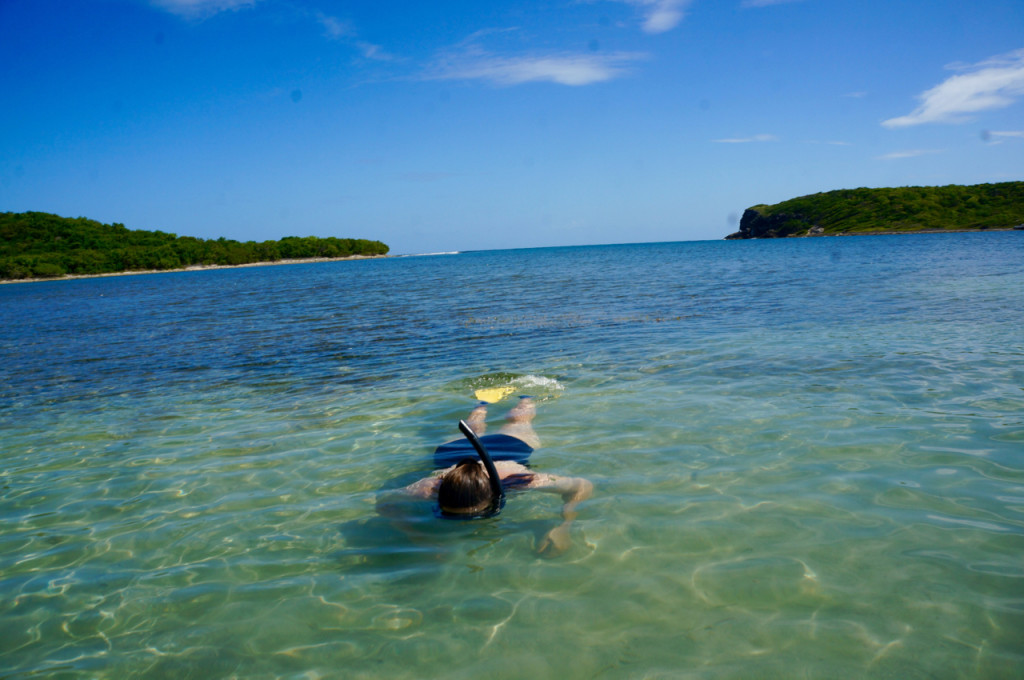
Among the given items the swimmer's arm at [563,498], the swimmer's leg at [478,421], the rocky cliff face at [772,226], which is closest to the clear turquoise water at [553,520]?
the swimmer's arm at [563,498]

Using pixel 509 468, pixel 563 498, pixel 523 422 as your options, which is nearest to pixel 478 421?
pixel 523 422

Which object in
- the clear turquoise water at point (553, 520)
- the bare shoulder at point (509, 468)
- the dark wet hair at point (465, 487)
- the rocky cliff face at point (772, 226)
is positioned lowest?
the clear turquoise water at point (553, 520)

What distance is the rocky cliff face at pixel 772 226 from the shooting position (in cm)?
15000

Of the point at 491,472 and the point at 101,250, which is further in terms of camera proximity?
the point at 101,250

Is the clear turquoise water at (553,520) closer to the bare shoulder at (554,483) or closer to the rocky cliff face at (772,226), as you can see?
the bare shoulder at (554,483)

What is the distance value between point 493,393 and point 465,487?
4964 millimetres

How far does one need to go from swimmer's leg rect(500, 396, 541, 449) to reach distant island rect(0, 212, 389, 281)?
145 m

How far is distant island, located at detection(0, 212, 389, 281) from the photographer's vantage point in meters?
119

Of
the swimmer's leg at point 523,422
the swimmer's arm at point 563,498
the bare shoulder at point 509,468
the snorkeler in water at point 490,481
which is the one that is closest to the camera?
the swimmer's arm at point 563,498

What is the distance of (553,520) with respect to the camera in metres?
5.10

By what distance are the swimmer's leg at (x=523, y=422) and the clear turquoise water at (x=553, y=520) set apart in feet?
0.70

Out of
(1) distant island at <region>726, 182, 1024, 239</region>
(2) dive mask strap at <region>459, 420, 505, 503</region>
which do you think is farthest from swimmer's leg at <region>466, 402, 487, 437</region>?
(1) distant island at <region>726, 182, 1024, 239</region>

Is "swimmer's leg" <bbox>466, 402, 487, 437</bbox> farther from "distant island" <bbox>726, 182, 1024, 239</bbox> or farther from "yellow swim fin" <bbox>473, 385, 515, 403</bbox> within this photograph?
"distant island" <bbox>726, 182, 1024, 239</bbox>

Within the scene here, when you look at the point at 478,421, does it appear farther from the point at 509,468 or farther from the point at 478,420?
the point at 509,468
